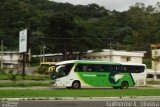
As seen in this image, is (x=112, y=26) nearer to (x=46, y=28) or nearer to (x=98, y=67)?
(x=46, y=28)

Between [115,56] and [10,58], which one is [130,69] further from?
[10,58]

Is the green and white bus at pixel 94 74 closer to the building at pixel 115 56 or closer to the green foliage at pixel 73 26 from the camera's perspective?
the green foliage at pixel 73 26

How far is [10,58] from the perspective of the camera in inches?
3780

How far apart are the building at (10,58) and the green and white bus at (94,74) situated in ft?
180

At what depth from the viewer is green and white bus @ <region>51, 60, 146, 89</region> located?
3722 centimetres

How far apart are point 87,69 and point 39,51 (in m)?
60.0

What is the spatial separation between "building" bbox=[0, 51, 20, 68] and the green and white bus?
180 feet

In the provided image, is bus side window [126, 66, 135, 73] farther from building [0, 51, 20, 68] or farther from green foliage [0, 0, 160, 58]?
building [0, 51, 20, 68]

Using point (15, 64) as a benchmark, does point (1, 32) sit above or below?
above

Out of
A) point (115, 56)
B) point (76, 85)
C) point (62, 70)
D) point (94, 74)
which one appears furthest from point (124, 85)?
point (115, 56)

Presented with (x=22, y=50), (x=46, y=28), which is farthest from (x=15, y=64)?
(x=22, y=50)

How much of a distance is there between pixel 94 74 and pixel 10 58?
60387 millimetres

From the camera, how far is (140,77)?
41.0 m

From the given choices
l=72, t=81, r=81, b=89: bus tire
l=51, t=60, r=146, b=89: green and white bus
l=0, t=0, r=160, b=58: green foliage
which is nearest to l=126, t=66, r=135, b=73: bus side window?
l=51, t=60, r=146, b=89: green and white bus
